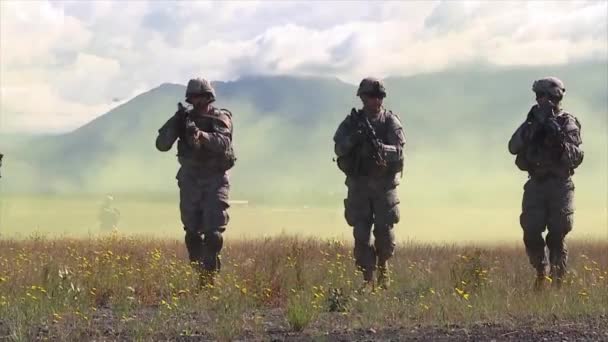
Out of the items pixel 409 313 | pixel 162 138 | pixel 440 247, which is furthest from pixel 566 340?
pixel 440 247

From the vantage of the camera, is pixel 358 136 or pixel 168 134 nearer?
pixel 358 136

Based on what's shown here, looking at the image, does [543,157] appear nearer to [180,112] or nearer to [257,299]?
[257,299]

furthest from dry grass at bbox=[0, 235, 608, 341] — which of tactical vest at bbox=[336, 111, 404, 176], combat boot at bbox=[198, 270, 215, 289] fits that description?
tactical vest at bbox=[336, 111, 404, 176]

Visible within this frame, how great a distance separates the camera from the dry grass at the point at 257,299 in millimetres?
7535

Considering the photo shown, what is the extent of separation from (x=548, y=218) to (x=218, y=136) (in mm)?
3539

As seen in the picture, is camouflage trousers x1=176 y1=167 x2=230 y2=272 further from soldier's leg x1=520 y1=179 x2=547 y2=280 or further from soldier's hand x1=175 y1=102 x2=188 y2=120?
soldier's leg x1=520 y1=179 x2=547 y2=280

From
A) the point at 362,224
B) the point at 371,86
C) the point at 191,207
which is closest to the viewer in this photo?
the point at 371,86

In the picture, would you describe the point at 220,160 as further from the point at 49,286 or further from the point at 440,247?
the point at 440,247

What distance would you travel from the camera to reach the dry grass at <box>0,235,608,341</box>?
754 cm

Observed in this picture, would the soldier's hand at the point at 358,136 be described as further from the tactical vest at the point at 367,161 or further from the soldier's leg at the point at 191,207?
the soldier's leg at the point at 191,207

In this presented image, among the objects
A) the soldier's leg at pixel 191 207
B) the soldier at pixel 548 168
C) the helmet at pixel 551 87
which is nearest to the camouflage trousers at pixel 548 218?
the soldier at pixel 548 168

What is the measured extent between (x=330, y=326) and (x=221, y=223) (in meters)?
2.73

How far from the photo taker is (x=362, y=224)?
9.96m

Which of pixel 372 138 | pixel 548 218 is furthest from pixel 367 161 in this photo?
pixel 548 218
